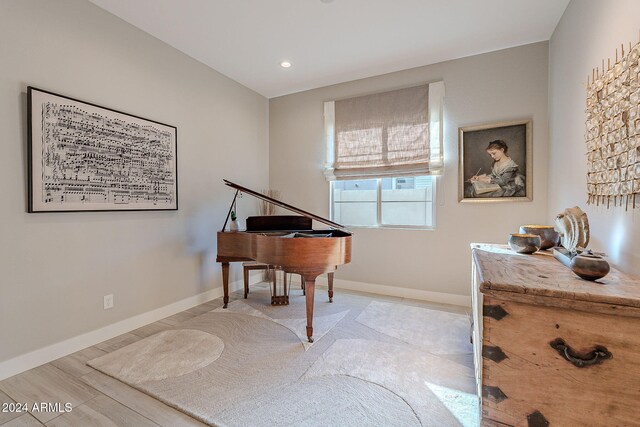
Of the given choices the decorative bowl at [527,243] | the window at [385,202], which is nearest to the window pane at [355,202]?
the window at [385,202]

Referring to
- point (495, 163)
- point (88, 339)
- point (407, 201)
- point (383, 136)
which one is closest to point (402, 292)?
point (407, 201)

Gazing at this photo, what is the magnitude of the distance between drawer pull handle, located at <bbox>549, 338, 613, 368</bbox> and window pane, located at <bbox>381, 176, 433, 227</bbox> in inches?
108

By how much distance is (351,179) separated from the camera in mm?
3971

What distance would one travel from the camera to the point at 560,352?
918mm

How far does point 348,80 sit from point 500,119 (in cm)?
201

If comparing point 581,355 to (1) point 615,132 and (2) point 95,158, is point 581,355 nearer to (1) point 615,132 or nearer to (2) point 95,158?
(1) point 615,132

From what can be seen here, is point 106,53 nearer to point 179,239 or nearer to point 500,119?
point 179,239

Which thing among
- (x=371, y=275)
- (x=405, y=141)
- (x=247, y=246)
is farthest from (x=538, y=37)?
(x=247, y=246)

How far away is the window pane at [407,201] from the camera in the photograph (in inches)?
142

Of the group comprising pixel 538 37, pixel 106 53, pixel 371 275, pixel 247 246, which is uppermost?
pixel 538 37

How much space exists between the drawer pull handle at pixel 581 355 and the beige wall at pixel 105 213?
3.18m

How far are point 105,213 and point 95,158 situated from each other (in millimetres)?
495

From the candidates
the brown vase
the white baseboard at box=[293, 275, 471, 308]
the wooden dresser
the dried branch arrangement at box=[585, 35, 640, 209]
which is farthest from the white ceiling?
the white baseboard at box=[293, 275, 471, 308]

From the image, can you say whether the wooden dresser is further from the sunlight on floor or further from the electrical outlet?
the electrical outlet
